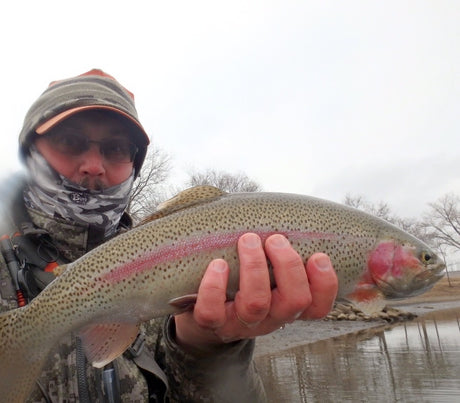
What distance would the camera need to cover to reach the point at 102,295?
7.80 ft

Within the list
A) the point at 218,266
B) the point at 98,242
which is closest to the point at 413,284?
the point at 218,266

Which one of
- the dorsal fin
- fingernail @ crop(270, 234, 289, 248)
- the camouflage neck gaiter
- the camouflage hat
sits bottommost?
fingernail @ crop(270, 234, 289, 248)

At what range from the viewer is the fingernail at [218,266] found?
2.30m

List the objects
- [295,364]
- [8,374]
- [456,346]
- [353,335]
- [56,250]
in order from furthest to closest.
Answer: [353,335], [456,346], [295,364], [56,250], [8,374]

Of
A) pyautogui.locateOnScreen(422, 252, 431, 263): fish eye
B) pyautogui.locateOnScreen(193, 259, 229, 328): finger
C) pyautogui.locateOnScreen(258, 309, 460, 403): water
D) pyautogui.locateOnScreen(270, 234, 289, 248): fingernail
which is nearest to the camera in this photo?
pyautogui.locateOnScreen(193, 259, 229, 328): finger

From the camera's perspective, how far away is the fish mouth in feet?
8.95

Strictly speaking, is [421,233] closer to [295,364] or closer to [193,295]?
[295,364]

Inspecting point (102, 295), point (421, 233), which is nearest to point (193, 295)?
point (102, 295)

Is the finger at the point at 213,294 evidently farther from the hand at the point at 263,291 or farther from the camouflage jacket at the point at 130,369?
the camouflage jacket at the point at 130,369

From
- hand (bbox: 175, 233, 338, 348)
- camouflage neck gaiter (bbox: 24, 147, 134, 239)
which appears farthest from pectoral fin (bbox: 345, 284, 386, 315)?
camouflage neck gaiter (bbox: 24, 147, 134, 239)

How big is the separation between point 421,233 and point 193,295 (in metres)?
64.7

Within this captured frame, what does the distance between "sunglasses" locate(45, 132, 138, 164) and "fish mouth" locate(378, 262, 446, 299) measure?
6.93 feet

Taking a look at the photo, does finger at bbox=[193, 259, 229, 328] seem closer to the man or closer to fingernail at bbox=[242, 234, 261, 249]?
the man

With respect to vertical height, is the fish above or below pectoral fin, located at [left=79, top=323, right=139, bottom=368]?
above
